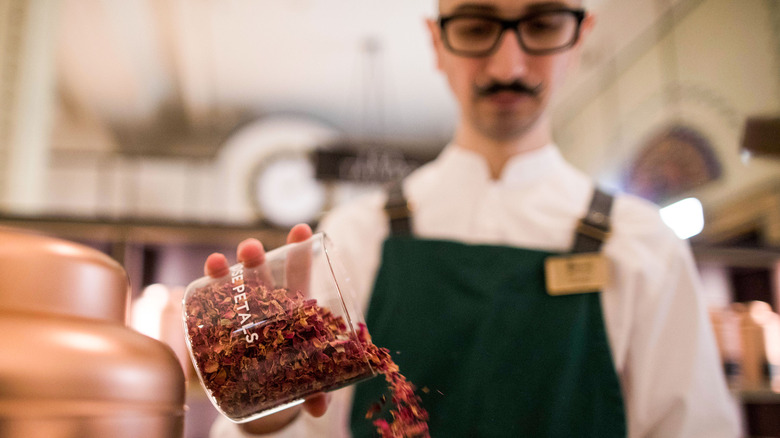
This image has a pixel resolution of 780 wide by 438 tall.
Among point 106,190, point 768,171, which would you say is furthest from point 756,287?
point 106,190

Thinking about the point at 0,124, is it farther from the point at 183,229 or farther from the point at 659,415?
the point at 659,415

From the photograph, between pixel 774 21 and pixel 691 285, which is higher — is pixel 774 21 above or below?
above

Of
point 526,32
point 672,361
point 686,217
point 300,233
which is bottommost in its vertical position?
point 672,361

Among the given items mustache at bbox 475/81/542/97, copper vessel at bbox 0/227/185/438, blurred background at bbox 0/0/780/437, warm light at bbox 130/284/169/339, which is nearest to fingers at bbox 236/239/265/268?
copper vessel at bbox 0/227/185/438

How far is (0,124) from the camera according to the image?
115 inches

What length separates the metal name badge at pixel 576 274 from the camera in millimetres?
1054

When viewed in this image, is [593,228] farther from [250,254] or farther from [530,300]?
[250,254]

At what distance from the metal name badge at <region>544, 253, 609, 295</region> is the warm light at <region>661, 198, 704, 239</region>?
2279 mm

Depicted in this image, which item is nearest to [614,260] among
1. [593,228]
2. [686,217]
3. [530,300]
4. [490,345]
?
[593,228]

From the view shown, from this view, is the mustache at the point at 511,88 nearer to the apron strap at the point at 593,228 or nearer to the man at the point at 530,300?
the man at the point at 530,300

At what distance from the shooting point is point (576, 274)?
1058 mm

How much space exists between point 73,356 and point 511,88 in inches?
32.8

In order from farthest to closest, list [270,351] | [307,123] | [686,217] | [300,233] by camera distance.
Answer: [307,123], [686,217], [300,233], [270,351]

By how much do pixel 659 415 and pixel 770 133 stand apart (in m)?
0.51
